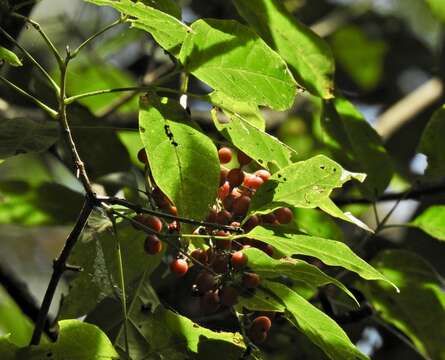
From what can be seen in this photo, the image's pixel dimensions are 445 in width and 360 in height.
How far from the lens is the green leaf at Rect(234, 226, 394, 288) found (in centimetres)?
110

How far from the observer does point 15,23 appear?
63.5 inches

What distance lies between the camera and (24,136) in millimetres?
1336

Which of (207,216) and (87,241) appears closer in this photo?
(207,216)

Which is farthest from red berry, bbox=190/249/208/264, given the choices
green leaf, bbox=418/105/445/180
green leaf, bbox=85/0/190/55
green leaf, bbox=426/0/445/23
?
green leaf, bbox=426/0/445/23

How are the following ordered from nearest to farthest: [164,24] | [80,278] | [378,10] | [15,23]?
[164,24]
[80,278]
[15,23]
[378,10]

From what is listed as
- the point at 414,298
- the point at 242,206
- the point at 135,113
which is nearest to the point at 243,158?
the point at 242,206

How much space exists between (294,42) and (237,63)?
0.87 ft

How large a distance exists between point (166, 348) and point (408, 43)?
2492mm

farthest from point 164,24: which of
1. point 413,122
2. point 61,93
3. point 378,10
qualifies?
point 378,10

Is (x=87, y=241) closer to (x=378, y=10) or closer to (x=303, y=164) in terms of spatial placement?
(x=303, y=164)

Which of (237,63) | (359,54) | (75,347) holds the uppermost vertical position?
(237,63)

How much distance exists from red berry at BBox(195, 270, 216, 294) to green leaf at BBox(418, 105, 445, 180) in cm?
57

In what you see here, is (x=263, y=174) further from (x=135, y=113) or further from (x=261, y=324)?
(x=135, y=113)

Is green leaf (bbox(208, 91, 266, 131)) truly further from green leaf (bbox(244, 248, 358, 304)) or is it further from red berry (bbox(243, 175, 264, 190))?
green leaf (bbox(244, 248, 358, 304))
